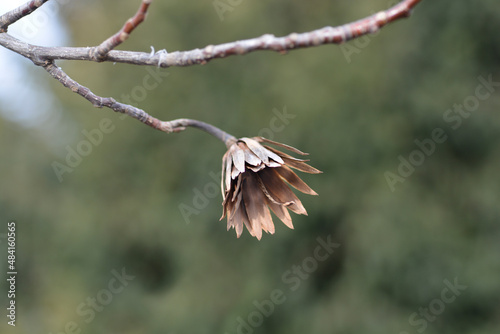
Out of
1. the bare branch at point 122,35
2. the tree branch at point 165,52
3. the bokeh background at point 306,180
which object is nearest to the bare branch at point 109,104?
the tree branch at point 165,52

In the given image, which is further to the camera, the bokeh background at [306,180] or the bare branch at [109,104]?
the bokeh background at [306,180]

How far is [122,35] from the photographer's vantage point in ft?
1.49

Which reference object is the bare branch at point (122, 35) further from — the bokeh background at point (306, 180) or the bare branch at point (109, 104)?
the bokeh background at point (306, 180)

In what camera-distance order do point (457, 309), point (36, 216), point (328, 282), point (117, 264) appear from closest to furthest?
1. point (457, 309)
2. point (328, 282)
3. point (117, 264)
4. point (36, 216)

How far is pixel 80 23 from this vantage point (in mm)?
3611

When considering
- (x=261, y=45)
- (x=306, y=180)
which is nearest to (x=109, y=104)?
(x=261, y=45)

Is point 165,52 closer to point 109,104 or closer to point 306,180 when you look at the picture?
point 109,104

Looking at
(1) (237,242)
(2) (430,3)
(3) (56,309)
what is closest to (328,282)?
(1) (237,242)

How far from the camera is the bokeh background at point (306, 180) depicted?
8.94ft

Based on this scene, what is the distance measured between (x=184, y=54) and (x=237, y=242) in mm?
2721

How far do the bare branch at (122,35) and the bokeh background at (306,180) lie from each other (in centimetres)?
245

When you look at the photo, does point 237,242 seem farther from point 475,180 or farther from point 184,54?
point 184,54

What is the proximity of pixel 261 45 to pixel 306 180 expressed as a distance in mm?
2466

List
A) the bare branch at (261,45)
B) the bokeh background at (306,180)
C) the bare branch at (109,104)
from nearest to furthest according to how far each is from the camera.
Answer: the bare branch at (261,45) → the bare branch at (109,104) → the bokeh background at (306,180)
